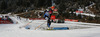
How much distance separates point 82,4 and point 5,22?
5708cm

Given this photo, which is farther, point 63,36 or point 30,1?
point 30,1

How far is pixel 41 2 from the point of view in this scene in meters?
124

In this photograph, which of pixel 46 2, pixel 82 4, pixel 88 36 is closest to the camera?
pixel 88 36

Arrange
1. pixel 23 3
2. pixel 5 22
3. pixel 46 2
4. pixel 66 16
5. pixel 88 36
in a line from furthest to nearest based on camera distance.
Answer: pixel 23 3 < pixel 46 2 < pixel 66 16 < pixel 5 22 < pixel 88 36

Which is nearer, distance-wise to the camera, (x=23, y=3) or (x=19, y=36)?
(x=19, y=36)

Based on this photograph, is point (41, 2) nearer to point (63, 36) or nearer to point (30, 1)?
point (30, 1)

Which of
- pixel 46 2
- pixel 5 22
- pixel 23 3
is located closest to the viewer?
pixel 5 22

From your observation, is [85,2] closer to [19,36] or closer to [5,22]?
[5,22]

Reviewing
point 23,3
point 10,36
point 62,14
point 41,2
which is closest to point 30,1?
point 23,3

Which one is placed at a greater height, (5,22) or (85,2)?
(85,2)

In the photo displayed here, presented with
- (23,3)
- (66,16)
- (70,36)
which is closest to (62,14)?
(66,16)

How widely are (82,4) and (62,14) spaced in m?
26.2

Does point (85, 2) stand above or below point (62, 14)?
above

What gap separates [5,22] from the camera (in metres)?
41.8
